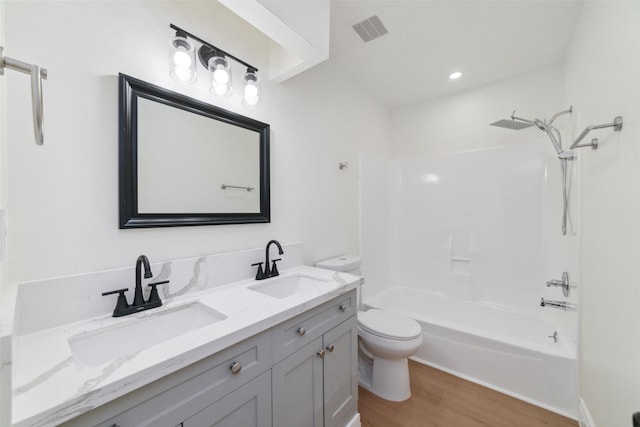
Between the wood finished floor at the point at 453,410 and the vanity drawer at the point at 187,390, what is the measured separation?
1151mm

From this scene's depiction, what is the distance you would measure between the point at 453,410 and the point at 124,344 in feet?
6.46

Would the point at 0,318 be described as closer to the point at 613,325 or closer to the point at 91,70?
the point at 91,70

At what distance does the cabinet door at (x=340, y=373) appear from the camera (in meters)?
1.28

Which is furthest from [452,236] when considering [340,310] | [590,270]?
[340,310]

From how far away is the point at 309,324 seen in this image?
1.17 meters

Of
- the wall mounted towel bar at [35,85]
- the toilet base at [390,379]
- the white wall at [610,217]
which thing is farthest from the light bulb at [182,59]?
the toilet base at [390,379]

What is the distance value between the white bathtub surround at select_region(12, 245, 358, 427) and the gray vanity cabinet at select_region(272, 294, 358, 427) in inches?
4.4

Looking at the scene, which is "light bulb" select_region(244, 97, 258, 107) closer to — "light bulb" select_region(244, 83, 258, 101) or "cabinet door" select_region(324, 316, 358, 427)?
"light bulb" select_region(244, 83, 258, 101)

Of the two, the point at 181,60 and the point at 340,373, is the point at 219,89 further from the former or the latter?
the point at 340,373

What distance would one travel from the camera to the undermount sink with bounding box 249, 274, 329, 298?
1439 millimetres

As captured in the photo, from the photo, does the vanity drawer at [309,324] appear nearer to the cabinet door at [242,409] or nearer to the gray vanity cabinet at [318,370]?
the gray vanity cabinet at [318,370]

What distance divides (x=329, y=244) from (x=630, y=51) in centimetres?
187

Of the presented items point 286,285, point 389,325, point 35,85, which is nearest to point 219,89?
point 35,85

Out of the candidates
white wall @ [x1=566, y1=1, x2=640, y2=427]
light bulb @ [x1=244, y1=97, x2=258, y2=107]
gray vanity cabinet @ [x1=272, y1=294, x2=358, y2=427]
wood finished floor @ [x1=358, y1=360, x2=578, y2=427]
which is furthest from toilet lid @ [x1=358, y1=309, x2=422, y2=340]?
light bulb @ [x1=244, y1=97, x2=258, y2=107]
